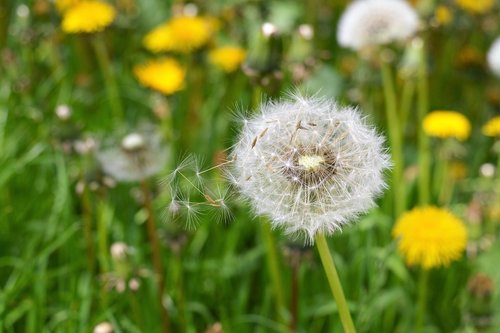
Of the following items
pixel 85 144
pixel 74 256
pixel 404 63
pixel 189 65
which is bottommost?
pixel 74 256

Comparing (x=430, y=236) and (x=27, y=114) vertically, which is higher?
(x=430, y=236)

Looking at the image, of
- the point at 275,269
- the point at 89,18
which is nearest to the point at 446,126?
the point at 275,269

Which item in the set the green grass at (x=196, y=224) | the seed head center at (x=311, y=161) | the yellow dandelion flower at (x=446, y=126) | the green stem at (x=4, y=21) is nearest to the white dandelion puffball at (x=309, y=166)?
the seed head center at (x=311, y=161)

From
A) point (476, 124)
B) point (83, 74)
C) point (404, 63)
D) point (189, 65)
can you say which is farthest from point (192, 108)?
point (476, 124)

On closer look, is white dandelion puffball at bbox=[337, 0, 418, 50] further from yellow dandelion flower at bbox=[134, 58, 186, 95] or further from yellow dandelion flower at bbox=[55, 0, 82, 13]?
yellow dandelion flower at bbox=[55, 0, 82, 13]

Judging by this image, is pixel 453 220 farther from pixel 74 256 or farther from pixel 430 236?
pixel 74 256

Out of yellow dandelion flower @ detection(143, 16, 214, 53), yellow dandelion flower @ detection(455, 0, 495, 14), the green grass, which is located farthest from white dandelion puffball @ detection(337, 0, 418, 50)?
yellow dandelion flower @ detection(455, 0, 495, 14)

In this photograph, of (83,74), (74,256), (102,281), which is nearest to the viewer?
(102,281)

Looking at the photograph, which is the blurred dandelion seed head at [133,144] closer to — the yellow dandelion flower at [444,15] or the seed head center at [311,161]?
the seed head center at [311,161]

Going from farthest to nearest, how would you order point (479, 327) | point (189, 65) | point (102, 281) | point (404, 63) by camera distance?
point (189, 65) → point (404, 63) → point (102, 281) → point (479, 327)
